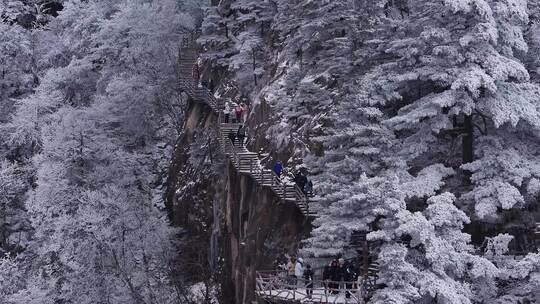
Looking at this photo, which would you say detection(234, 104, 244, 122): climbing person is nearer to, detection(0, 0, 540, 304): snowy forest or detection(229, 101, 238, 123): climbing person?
detection(0, 0, 540, 304): snowy forest

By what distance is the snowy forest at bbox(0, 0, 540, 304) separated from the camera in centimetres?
2189

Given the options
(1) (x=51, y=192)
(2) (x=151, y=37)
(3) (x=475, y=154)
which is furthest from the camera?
(2) (x=151, y=37)

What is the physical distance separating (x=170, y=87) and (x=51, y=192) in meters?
14.4

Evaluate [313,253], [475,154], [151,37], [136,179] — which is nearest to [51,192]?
[136,179]

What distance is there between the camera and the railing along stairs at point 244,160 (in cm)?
2824

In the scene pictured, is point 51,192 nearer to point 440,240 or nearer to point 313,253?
point 313,253

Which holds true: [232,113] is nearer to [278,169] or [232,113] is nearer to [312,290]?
[278,169]

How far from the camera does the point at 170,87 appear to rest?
2057 inches

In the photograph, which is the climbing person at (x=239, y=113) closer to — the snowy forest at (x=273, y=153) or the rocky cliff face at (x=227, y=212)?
the snowy forest at (x=273, y=153)

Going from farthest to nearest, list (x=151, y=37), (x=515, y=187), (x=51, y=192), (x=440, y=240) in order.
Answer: (x=151, y=37)
(x=51, y=192)
(x=515, y=187)
(x=440, y=240)

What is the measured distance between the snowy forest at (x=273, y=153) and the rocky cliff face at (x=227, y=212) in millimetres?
137

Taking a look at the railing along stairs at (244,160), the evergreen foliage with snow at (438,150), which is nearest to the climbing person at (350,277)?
the evergreen foliage with snow at (438,150)

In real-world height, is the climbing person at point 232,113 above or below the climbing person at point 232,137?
above

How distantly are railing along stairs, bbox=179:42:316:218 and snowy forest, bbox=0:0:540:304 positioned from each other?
140 mm
